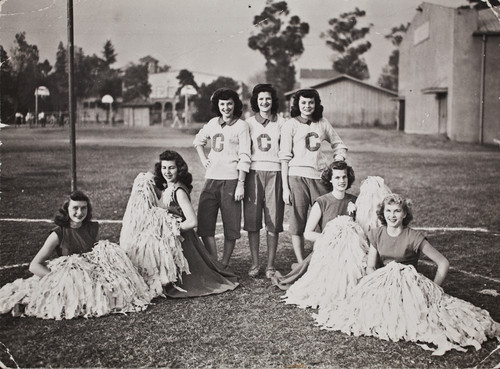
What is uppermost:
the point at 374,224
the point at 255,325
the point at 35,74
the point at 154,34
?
the point at 154,34

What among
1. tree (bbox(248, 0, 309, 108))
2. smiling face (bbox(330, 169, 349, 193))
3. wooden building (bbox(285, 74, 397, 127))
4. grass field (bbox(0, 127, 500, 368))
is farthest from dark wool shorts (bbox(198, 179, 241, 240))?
wooden building (bbox(285, 74, 397, 127))

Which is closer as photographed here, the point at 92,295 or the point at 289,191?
the point at 92,295

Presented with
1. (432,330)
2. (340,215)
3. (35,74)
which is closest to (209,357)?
(432,330)

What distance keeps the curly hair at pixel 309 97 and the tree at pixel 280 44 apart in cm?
384

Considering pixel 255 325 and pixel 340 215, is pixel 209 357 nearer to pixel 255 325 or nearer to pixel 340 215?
pixel 255 325

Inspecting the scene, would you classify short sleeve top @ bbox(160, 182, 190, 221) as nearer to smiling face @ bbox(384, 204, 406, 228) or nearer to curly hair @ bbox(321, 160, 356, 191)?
curly hair @ bbox(321, 160, 356, 191)

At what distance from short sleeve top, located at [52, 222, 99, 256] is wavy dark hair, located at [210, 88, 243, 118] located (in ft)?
5.19

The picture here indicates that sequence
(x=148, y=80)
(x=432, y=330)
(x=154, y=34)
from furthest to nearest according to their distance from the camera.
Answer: (x=148, y=80), (x=154, y=34), (x=432, y=330)

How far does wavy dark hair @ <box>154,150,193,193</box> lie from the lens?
4172 millimetres

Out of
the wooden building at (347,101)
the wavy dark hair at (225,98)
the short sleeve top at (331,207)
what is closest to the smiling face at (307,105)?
the wavy dark hair at (225,98)

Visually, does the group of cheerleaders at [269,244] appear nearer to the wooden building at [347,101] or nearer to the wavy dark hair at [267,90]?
the wavy dark hair at [267,90]

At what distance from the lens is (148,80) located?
355 inches

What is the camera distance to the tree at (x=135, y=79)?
29.0 feet

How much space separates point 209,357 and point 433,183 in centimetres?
786
